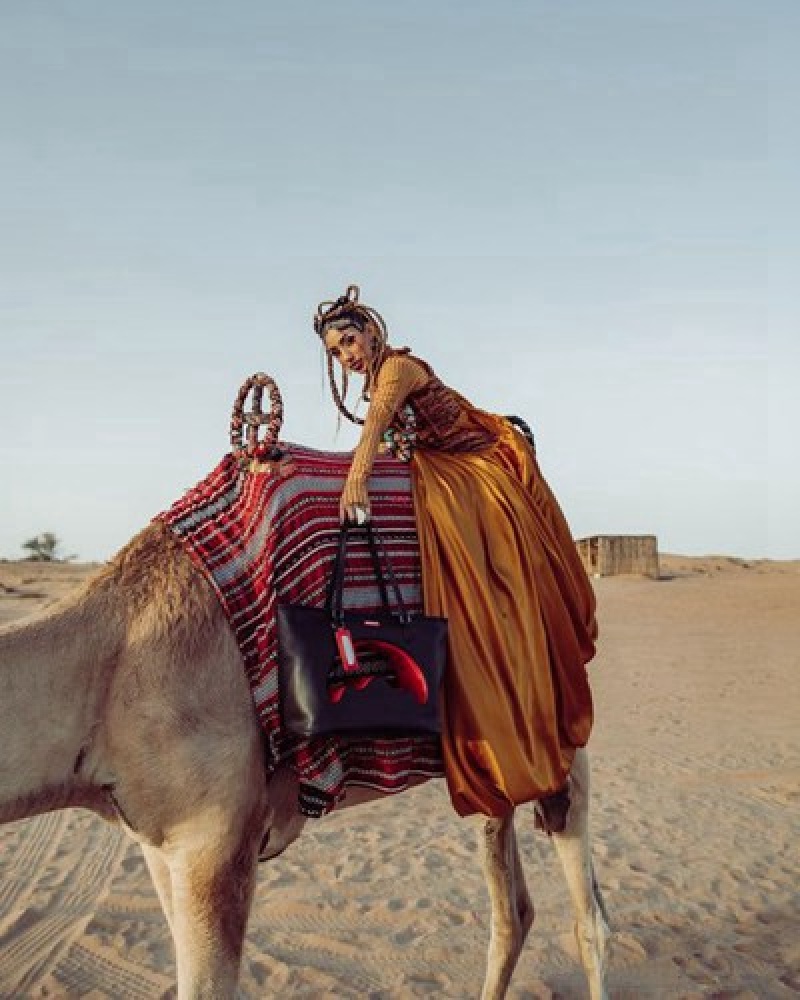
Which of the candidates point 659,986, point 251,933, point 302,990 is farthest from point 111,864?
point 659,986

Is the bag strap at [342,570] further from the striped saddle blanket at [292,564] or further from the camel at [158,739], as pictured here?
the camel at [158,739]

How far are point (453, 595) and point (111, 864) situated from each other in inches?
185

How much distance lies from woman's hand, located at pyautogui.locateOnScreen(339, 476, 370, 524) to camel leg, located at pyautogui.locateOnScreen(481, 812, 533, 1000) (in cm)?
183

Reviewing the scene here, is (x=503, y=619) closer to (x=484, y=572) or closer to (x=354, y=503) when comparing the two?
(x=484, y=572)

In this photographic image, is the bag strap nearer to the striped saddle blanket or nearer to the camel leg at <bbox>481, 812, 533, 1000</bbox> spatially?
the striped saddle blanket

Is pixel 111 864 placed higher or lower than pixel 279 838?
lower

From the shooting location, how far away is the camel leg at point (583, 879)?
4.57m

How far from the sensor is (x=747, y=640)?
2202 cm

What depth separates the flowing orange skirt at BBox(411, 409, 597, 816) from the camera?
3781 millimetres

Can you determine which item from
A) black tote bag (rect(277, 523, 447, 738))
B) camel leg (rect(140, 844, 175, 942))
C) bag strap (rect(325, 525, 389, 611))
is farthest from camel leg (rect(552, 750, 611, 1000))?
camel leg (rect(140, 844, 175, 942))

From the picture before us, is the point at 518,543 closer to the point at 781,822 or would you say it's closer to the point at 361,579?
the point at 361,579

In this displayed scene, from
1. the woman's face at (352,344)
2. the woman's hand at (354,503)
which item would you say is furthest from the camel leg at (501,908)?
the woman's face at (352,344)

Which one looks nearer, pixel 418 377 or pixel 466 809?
pixel 466 809

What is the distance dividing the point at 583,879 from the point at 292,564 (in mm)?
2102
